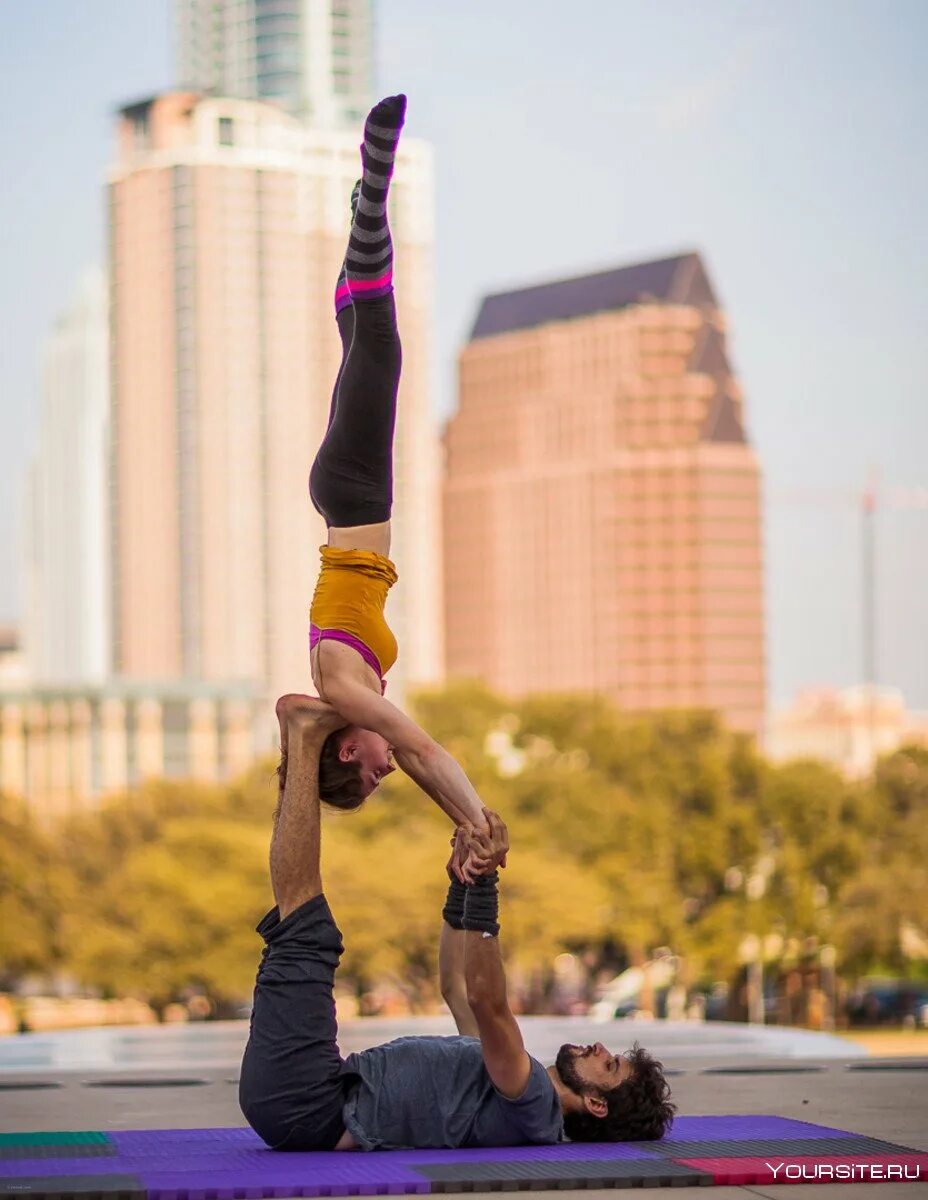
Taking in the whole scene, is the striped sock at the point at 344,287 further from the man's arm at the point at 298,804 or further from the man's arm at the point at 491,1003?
the man's arm at the point at 491,1003

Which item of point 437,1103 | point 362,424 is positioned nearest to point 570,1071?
point 437,1103

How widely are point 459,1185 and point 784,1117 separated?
2023 mm

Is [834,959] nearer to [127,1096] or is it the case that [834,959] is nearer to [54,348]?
[127,1096]

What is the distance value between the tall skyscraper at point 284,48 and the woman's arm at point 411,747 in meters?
152

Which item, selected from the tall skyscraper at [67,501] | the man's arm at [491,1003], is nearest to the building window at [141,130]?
the tall skyscraper at [67,501]

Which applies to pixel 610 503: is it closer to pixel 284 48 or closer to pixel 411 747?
pixel 284 48

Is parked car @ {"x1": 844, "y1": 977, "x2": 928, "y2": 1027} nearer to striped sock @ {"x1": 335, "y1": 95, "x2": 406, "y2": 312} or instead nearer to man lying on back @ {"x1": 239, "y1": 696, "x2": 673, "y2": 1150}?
striped sock @ {"x1": 335, "y1": 95, "x2": 406, "y2": 312}

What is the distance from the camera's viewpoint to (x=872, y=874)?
44406mm

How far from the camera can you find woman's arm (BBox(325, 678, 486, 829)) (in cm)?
631

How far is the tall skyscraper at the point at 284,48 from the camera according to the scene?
6147 inches

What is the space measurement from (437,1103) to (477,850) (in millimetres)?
737

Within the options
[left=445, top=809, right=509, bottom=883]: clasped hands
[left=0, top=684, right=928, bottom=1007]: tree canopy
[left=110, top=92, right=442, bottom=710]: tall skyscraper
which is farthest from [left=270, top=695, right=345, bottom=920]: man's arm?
[left=110, top=92, right=442, bottom=710]: tall skyscraper

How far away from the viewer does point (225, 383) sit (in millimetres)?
135375

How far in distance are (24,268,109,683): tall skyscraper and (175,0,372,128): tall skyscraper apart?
27.5 meters
